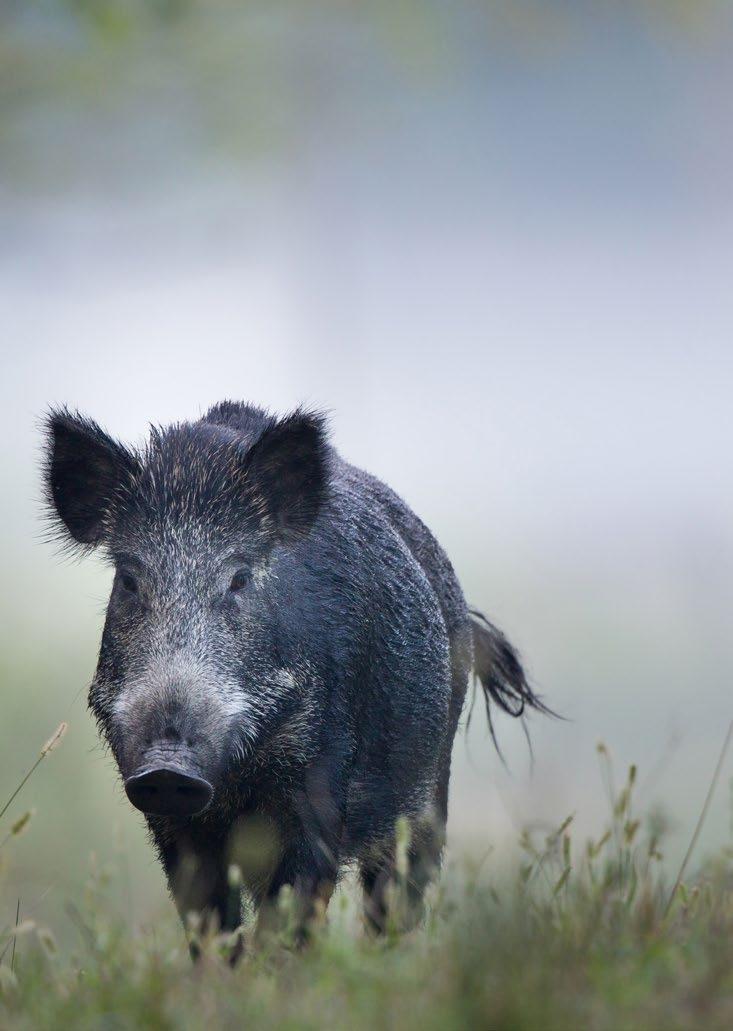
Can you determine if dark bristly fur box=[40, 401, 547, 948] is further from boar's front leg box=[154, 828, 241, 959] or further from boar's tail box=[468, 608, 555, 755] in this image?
boar's tail box=[468, 608, 555, 755]

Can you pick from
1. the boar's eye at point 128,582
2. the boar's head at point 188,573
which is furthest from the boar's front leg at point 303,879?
the boar's eye at point 128,582

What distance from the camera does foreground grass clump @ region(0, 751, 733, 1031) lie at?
7.96 feet

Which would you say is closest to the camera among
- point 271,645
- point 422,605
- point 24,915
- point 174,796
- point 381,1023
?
point 381,1023

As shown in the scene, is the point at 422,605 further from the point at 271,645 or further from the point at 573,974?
the point at 573,974

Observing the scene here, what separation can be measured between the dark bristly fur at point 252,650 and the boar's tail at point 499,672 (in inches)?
64.1

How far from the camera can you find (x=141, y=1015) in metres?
2.65

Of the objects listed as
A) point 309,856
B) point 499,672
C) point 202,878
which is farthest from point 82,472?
point 499,672

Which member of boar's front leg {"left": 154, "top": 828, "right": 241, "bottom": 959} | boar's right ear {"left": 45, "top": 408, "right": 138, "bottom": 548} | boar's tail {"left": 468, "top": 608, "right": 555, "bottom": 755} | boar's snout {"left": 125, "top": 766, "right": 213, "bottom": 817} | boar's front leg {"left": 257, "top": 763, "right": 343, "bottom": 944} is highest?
boar's right ear {"left": 45, "top": 408, "right": 138, "bottom": 548}

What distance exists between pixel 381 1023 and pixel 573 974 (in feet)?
1.28

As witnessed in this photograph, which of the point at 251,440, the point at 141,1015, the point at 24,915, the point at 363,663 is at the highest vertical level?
the point at 251,440

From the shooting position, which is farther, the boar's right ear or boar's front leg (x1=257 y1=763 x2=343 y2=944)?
the boar's right ear

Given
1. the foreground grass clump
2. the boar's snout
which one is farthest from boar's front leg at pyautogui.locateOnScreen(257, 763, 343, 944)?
the foreground grass clump

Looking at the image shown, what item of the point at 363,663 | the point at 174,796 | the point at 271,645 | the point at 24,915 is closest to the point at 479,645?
the point at 363,663

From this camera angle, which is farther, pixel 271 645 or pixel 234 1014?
pixel 271 645
